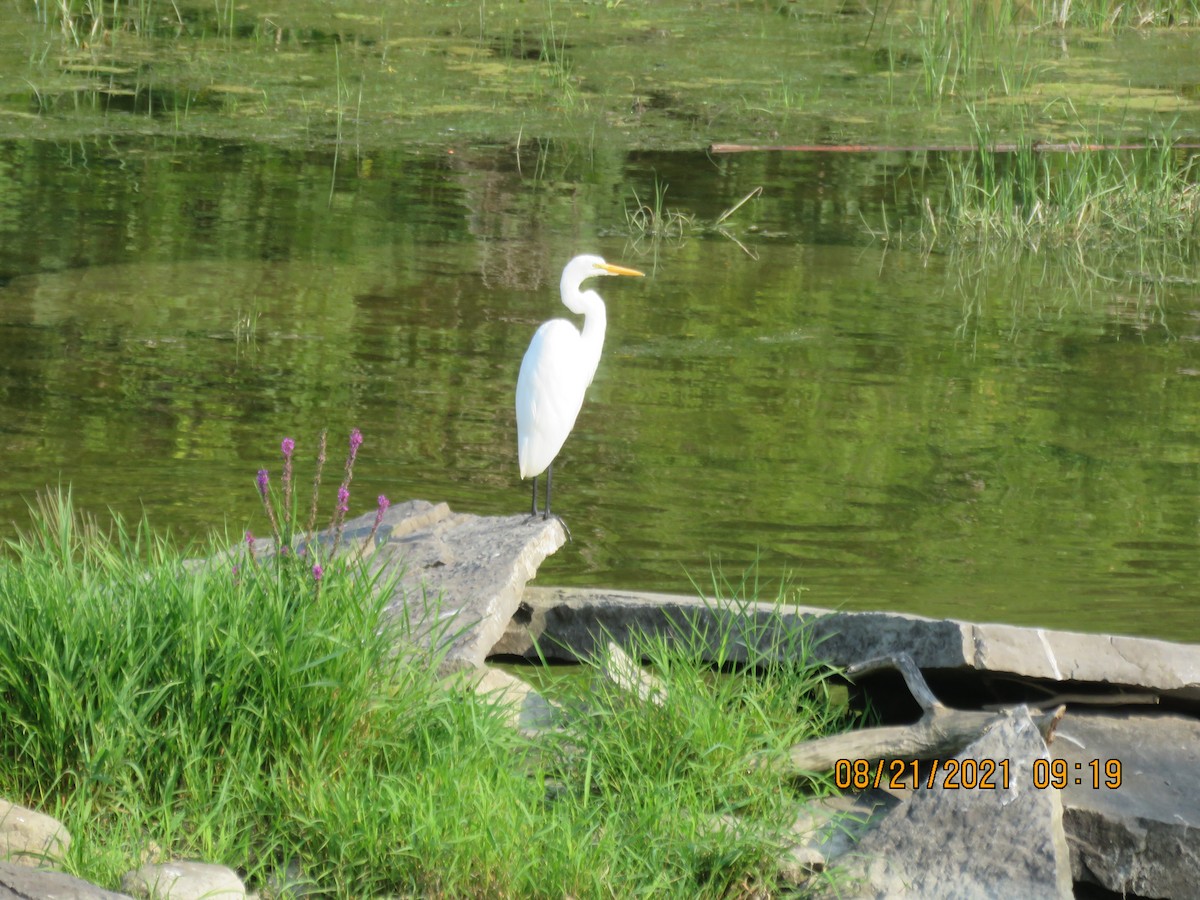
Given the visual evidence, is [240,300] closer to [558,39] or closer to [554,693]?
[554,693]

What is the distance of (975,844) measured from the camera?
3131mm

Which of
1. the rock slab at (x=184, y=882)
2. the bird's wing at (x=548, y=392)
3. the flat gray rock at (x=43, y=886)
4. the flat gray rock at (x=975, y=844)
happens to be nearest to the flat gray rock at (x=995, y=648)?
the flat gray rock at (x=975, y=844)

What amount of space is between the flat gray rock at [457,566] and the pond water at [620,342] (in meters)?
0.83

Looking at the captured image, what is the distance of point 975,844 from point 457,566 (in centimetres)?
155

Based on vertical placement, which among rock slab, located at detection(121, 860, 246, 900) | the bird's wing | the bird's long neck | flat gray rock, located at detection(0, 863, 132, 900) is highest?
the bird's long neck

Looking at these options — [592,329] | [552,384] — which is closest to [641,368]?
A: [592,329]

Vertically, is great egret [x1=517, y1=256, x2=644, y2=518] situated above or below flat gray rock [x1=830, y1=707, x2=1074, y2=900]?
above

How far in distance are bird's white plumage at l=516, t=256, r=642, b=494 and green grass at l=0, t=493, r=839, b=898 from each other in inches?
48.2

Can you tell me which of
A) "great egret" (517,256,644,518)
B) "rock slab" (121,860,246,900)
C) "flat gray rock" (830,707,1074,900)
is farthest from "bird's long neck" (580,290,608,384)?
"rock slab" (121,860,246,900)

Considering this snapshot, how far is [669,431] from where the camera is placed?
668 centimetres

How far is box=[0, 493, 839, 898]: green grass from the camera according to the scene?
299cm

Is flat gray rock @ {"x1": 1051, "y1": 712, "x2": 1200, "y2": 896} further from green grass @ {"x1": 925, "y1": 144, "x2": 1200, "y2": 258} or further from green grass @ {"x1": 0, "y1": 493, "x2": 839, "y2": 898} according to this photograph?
green grass @ {"x1": 925, "y1": 144, "x2": 1200, "y2": 258}

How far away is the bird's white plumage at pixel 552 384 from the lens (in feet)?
14.9

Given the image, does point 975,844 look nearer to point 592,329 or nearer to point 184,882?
point 184,882
